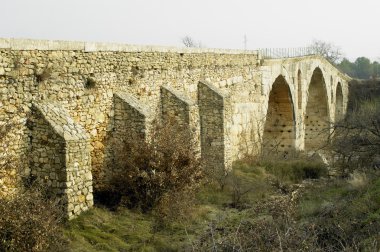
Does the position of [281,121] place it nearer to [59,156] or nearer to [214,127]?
[214,127]

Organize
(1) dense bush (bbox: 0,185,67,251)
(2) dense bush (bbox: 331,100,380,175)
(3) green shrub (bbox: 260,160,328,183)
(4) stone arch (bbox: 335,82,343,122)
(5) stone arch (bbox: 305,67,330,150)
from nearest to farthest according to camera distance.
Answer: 1. (1) dense bush (bbox: 0,185,67,251)
2. (2) dense bush (bbox: 331,100,380,175)
3. (3) green shrub (bbox: 260,160,328,183)
4. (5) stone arch (bbox: 305,67,330,150)
5. (4) stone arch (bbox: 335,82,343,122)

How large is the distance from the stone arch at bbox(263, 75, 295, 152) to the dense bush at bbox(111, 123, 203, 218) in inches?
528

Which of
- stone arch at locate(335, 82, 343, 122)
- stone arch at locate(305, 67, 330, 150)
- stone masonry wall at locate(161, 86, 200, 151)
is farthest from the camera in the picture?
stone arch at locate(335, 82, 343, 122)

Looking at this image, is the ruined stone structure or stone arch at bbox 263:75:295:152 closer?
the ruined stone structure

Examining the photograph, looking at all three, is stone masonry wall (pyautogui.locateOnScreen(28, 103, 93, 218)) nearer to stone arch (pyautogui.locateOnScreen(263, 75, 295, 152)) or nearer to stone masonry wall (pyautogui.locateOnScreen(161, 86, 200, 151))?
stone masonry wall (pyautogui.locateOnScreen(161, 86, 200, 151))

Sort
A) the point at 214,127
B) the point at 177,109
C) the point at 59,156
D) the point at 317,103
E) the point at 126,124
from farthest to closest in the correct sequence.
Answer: the point at 317,103 → the point at 214,127 → the point at 177,109 → the point at 126,124 → the point at 59,156

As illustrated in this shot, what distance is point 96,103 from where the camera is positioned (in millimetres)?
9945

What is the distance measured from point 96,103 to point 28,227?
365 centimetres

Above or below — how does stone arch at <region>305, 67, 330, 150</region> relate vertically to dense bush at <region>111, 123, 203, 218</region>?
above

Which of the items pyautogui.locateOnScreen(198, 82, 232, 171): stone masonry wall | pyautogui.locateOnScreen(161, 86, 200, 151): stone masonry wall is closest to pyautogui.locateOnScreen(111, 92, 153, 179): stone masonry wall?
pyautogui.locateOnScreen(161, 86, 200, 151): stone masonry wall

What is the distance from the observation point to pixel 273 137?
23.4m

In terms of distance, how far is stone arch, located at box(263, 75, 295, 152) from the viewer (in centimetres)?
2317

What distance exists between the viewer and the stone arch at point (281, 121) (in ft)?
76.0

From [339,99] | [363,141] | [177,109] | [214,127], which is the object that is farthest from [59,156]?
[339,99]
